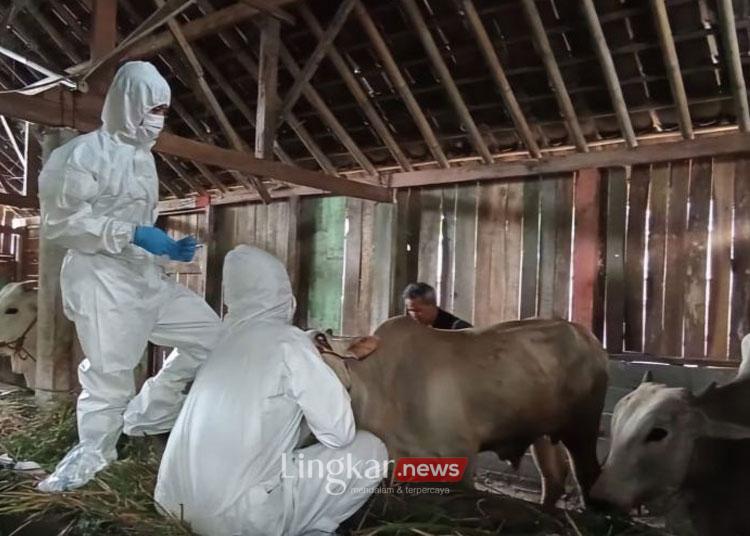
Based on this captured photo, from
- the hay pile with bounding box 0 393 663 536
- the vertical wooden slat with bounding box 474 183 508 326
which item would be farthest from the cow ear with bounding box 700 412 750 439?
the vertical wooden slat with bounding box 474 183 508 326

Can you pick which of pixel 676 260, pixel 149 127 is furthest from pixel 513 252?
pixel 149 127

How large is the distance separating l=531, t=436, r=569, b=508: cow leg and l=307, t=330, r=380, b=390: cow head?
61.0 inches

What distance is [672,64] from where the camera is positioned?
4.39 metres

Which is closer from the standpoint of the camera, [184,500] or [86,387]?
[184,500]

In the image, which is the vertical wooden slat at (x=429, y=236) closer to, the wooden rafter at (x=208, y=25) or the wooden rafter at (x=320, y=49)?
the wooden rafter at (x=320, y=49)

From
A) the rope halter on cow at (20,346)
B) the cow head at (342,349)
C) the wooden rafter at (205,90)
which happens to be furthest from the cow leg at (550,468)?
the rope halter on cow at (20,346)

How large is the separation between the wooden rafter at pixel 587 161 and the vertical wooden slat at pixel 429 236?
160mm

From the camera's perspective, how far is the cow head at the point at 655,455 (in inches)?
107

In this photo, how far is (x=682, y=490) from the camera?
2801mm

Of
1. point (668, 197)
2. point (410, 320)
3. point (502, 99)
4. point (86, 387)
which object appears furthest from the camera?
point (502, 99)

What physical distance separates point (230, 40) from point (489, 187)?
2540 mm

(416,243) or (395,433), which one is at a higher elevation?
(416,243)

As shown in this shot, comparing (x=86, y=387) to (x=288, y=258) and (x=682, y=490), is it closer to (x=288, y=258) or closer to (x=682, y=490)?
(x=682, y=490)

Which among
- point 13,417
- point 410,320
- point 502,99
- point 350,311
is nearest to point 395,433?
point 410,320
